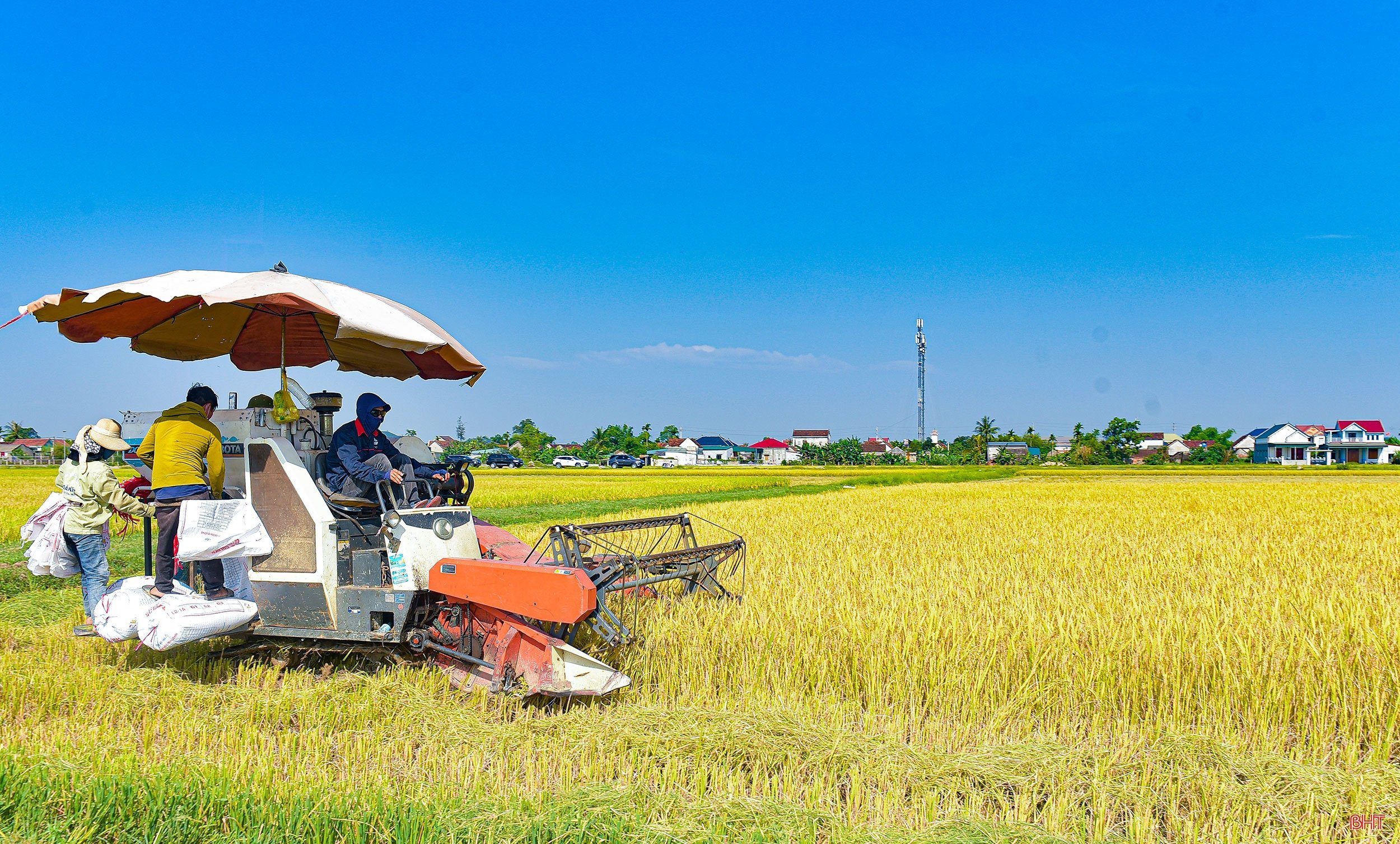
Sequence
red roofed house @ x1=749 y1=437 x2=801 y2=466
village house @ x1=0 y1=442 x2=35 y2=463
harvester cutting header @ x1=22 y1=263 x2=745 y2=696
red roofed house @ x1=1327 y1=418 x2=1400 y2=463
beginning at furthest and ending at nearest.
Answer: red roofed house @ x1=749 y1=437 x2=801 y2=466 → red roofed house @ x1=1327 y1=418 x2=1400 y2=463 → village house @ x1=0 y1=442 x2=35 y2=463 → harvester cutting header @ x1=22 y1=263 x2=745 y2=696

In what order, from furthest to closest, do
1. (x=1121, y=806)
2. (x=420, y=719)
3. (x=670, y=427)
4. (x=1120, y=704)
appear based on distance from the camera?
(x=670, y=427), (x=1120, y=704), (x=420, y=719), (x=1121, y=806)

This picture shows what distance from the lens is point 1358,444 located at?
94.0 metres

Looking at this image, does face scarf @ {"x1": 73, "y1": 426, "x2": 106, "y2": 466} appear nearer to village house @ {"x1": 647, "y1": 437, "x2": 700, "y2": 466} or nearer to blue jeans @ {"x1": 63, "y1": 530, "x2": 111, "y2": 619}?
blue jeans @ {"x1": 63, "y1": 530, "x2": 111, "y2": 619}

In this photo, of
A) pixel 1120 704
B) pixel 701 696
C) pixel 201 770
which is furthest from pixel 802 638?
pixel 201 770

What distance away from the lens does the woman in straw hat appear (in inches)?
246

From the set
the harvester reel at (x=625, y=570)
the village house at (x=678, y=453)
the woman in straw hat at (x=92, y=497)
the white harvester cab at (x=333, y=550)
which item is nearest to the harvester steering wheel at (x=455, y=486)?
the white harvester cab at (x=333, y=550)

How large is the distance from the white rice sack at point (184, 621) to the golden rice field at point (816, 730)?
1.28 ft

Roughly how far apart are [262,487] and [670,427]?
141485 mm

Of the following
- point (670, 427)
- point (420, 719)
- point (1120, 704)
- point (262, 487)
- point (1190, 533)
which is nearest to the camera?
point (420, 719)

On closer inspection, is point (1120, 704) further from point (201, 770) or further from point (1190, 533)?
point (1190, 533)

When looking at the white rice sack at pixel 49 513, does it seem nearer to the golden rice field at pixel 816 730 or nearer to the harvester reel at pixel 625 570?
the golden rice field at pixel 816 730

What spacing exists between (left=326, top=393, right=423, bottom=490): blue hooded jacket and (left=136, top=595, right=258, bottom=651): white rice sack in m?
1.01

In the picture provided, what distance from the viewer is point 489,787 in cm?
379

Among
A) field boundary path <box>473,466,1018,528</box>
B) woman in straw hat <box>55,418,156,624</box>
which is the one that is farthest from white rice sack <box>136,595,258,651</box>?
field boundary path <box>473,466,1018,528</box>
